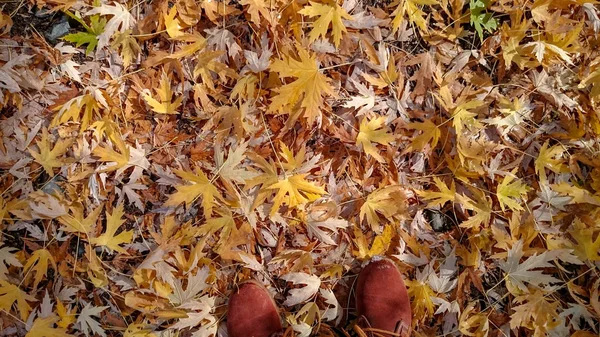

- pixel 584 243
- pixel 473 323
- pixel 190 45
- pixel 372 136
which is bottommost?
pixel 473 323

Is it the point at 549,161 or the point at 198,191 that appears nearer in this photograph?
the point at 198,191

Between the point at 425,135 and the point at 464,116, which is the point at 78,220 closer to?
the point at 425,135

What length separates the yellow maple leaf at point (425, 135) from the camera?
5.56 ft

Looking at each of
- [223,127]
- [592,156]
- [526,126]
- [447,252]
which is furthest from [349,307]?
[592,156]

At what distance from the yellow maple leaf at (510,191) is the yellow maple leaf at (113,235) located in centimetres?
133

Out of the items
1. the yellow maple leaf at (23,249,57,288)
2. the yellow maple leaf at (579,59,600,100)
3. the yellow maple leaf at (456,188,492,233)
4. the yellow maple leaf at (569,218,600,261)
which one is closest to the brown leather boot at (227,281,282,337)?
the yellow maple leaf at (23,249,57,288)

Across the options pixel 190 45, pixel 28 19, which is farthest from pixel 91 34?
pixel 190 45

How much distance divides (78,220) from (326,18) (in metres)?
1.12

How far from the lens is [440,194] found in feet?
5.56

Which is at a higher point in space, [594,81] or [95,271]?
[594,81]

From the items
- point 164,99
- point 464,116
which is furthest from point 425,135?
point 164,99

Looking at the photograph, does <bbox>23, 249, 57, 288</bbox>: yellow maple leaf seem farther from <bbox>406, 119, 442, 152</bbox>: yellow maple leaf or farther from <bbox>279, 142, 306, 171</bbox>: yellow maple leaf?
<bbox>406, 119, 442, 152</bbox>: yellow maple leaf

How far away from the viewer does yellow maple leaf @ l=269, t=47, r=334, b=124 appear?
158cm

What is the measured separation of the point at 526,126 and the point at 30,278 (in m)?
1.88
